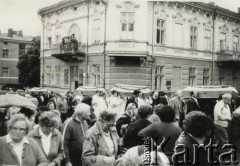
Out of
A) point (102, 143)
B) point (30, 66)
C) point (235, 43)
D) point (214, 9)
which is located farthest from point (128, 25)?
point (30, 66)

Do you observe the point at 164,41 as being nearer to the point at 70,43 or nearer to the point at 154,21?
the point at 154,21

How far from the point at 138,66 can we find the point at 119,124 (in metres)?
11.5

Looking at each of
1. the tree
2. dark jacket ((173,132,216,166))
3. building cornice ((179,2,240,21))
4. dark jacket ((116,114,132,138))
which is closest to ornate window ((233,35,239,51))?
building cornice ((179,2,240,21))

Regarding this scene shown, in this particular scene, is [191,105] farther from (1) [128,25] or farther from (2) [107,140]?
(1) [128,25]

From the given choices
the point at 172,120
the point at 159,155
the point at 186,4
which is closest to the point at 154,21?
the point at 186,4

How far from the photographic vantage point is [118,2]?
19.2 metres

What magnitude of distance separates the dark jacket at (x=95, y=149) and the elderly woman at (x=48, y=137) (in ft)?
2.01

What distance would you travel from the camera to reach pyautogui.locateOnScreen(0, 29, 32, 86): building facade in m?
30.3

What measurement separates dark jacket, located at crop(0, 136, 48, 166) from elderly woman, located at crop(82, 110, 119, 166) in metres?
0.50

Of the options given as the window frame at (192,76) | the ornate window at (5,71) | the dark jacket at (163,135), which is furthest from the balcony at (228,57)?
the dark jacket at (163,135)

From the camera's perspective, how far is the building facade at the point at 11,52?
3034 cm

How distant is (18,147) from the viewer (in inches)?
156

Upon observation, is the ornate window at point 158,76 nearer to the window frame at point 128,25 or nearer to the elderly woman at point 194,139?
the window frame at point 128,25

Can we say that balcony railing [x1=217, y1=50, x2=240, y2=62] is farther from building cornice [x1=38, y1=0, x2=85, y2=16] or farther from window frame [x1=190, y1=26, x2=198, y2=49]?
building cornice [x1=38, y1=0, x2=85, y2=16]
